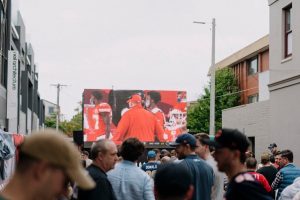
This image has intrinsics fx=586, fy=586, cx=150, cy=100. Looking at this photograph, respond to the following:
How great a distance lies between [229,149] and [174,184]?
99 cm

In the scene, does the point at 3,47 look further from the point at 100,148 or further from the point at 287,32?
the point at 100,148

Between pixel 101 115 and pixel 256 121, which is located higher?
pixel 101 115

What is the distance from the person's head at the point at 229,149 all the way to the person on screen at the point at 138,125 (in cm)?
2430

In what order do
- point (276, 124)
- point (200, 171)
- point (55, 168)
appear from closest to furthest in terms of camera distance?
1. point (55, 168)
2. point (200, 171)
3. point (276, 124)

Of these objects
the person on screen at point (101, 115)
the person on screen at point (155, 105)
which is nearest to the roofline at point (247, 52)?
the person on screen at point (155, 105)

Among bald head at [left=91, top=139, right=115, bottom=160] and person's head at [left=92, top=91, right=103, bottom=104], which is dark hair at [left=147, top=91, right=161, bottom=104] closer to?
person's head at [left=92, top=91, right=103, bottom=104]

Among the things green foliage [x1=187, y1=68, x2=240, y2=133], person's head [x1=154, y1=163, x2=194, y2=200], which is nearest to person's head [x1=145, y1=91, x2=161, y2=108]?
green foliage [x1=187, y1=68, x2=240, y2=133]

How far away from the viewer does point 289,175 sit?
9398mm

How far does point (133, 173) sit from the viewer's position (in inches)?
259

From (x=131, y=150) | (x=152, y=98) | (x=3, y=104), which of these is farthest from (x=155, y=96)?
(x=131, y=150)

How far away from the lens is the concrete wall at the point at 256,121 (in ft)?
90.2

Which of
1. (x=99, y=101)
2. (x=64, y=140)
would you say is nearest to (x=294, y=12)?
(x=99, y=101)

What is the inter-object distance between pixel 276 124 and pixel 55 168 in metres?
17.7

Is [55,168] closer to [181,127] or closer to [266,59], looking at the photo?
[181,127]
